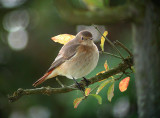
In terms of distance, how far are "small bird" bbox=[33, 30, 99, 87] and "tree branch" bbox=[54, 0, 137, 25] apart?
1736 millimetres

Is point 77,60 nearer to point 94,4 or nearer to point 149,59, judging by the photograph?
point 94,4

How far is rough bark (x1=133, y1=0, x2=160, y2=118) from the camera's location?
4.02 feet

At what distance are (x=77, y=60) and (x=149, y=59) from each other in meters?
1.91

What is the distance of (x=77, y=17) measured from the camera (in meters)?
1.26

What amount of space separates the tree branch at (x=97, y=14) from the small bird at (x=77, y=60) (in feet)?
5.70

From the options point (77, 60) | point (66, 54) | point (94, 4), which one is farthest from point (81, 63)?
point (94, 4)

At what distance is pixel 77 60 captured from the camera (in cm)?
311

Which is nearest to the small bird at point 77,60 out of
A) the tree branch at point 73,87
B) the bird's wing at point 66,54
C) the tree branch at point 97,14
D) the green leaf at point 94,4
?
the bird's wing at point 66,54

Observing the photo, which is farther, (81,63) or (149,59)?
(81,63)

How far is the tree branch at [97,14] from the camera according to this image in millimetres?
1230

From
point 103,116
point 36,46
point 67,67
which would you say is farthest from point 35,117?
point 67,67

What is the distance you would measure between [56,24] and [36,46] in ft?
2.31

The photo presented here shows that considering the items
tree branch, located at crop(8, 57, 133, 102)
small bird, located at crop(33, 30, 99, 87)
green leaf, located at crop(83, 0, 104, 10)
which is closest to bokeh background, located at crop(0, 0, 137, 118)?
small bird, located at crop(33, 30, 99, 87)

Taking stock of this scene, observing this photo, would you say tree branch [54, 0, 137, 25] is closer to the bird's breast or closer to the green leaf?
the green leaf
